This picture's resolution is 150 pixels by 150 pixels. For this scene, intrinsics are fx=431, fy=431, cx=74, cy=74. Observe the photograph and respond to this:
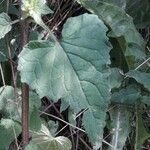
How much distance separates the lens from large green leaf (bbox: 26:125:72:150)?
115 centimetres

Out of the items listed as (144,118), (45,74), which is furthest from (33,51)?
(144,118)

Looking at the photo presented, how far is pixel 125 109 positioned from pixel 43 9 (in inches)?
21.1

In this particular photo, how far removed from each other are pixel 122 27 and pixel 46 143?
505 millimetres

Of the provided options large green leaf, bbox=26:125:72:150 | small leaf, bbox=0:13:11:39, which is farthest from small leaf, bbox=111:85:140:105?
small leaf, bbox=0:13:11:39

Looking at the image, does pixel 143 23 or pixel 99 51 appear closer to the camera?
pixel 99 51

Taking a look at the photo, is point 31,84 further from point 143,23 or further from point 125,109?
point 143,23

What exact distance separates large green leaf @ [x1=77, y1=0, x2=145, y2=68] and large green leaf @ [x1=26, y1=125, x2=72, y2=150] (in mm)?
404

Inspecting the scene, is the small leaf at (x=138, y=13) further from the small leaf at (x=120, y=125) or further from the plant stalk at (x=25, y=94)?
the plant stalk at (x=25, y=94)

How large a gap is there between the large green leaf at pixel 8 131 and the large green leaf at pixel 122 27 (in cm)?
44

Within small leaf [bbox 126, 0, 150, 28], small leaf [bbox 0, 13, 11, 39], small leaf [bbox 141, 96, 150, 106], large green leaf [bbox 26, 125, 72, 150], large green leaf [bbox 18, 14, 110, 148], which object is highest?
small leaf [bbox 0, 13, 11, 39]

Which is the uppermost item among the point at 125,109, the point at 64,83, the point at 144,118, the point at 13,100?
the point at 64,83

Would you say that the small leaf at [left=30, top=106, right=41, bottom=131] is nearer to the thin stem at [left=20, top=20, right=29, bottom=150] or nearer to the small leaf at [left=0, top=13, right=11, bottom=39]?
the thin stem at [left=20, top=20, right=29, bottom=150]

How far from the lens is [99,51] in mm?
1052

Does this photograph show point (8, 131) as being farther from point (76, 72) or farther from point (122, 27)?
point (122, 27)
